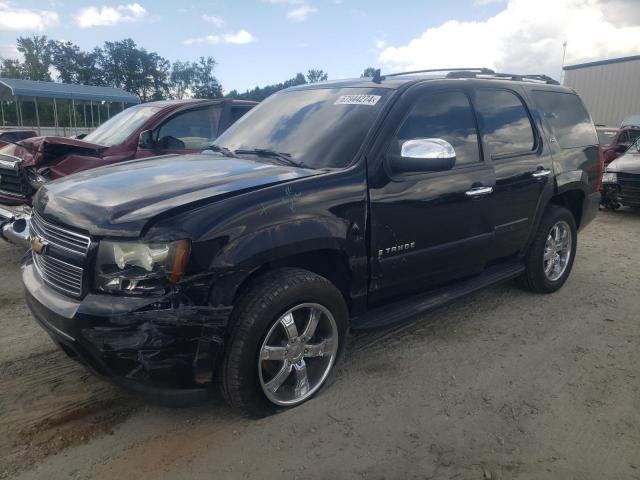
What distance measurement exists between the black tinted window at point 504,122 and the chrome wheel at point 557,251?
0.98m

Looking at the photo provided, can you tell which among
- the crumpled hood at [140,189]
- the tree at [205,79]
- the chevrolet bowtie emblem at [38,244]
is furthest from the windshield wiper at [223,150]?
the tree at [205,79]

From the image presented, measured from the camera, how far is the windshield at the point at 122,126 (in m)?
Result: 6.30

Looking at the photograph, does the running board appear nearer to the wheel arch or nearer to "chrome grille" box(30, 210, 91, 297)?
the wheel arch

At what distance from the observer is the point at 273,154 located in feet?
11.4

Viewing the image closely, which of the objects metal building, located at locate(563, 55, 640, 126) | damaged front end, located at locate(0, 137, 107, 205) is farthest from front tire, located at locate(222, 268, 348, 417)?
metal building, located at locate(563, 55, 640, 126)

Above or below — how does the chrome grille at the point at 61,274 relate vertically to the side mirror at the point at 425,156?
below

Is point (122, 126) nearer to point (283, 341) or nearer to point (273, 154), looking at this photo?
point (273, 154)

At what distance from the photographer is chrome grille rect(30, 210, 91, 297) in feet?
8.30

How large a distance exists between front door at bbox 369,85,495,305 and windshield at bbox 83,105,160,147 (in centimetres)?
406

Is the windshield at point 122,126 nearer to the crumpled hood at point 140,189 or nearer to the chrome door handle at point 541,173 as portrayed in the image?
the crumpled hood at point 140,189

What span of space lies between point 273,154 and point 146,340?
1.60 metres

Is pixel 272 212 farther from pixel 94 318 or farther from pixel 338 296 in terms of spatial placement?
pixel 94 318

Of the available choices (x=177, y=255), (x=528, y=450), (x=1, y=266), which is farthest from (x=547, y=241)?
(x=1, y=266)

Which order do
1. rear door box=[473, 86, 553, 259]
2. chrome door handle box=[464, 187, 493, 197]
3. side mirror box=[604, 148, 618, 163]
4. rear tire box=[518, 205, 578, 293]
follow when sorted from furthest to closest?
side mirror box=[604, 148, 618, 163] → rear tire box=[518, 205, 578, 293] → rear door box=[473, 86, 553, 259] → chrome door handle box=[464, 187, 493, 197]
